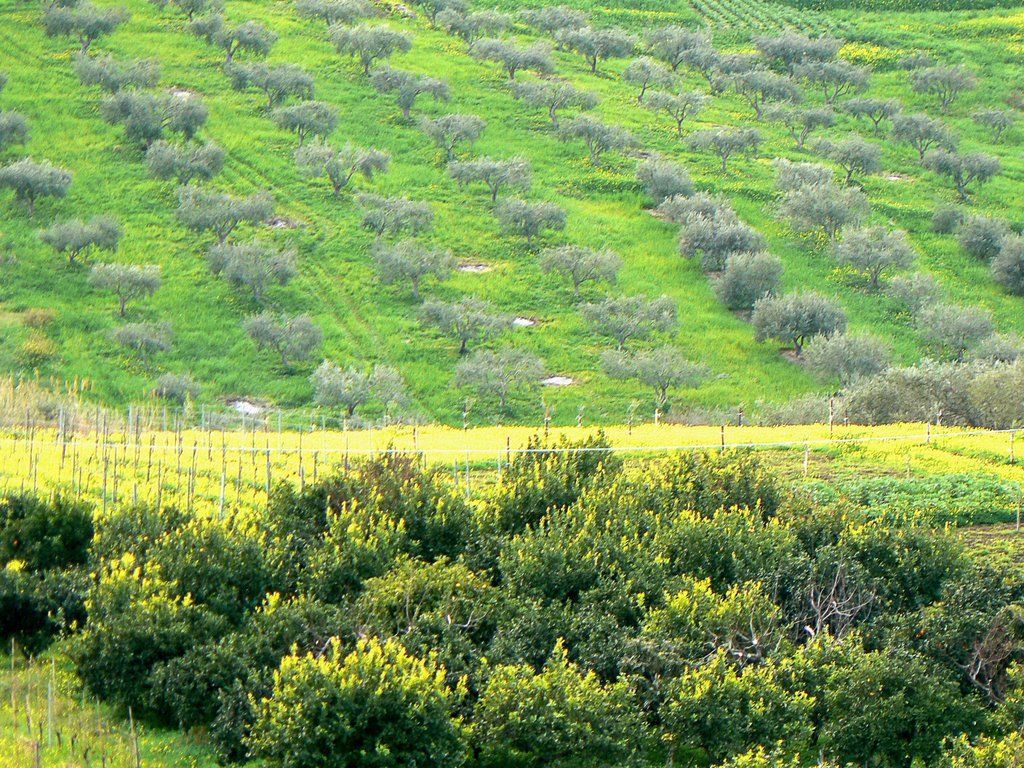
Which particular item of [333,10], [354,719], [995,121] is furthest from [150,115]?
[354,719]

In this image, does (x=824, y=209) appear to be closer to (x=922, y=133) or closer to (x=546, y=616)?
(x=922, y=133)

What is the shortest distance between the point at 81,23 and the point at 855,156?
56130 mm

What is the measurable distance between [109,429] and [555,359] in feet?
111

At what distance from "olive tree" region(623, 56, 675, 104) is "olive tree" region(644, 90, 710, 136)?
2.26 metres

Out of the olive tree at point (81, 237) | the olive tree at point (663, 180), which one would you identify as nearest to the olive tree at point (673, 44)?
the olive tree at point (663, 180)

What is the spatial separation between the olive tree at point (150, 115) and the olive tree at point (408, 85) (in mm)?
15049

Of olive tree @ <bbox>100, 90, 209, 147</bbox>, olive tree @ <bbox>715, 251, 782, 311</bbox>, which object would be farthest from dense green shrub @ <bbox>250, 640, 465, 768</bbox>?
olive tree @ <bbox>100, 90, 209, 147</bbox>

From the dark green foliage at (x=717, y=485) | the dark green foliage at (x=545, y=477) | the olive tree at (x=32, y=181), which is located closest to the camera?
the dark green foliage at (x=545, y=477)

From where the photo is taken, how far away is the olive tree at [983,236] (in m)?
103

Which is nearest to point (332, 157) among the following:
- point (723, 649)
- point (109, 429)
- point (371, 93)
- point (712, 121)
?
point (371, 93)

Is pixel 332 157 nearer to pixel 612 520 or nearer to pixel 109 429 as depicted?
pixel 109 429

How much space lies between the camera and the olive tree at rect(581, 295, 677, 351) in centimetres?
8800

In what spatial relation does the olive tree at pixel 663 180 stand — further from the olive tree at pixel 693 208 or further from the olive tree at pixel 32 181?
the olive tree at pixel 32 181

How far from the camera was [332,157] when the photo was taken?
338ft
